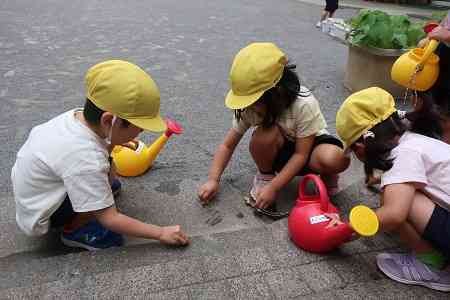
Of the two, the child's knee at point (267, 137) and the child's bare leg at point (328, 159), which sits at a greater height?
the child's knee at point (267, 137)

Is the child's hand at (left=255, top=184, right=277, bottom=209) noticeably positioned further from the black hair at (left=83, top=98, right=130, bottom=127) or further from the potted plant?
the potted plant

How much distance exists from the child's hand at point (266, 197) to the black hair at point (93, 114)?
625 mm

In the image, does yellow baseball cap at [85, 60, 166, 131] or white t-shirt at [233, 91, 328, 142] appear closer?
yellow baseball cap at [85, 60, 166, 131]

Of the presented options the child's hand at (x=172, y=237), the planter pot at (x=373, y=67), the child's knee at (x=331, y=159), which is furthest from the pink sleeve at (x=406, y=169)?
the planter pot at (x=373, y=67)

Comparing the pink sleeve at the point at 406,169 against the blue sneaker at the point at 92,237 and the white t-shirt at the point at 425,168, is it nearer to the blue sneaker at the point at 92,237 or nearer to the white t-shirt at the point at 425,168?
the white t-shirt at the point at 425,168

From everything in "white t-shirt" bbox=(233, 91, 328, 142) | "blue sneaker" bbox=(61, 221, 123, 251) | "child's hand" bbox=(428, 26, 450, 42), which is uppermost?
"child's hand" bbox=(428, 26, 450, 42)

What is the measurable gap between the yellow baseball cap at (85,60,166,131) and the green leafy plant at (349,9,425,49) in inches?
80.3

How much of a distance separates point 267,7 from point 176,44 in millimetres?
3217

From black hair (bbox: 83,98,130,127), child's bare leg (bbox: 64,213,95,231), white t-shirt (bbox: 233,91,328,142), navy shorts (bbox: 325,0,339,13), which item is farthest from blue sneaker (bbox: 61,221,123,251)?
navy shorts (bbox: 325,0,339,13)

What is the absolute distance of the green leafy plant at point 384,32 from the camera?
9.44ft

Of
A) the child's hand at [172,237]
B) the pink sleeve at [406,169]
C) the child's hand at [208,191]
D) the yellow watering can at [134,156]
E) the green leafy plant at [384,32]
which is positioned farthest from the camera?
the green leafy plant at [384,32]

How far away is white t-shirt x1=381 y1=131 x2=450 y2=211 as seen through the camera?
129 centimetres

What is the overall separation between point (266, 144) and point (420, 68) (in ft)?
2.28

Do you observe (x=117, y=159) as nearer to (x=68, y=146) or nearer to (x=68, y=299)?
(x=68, y=146)
